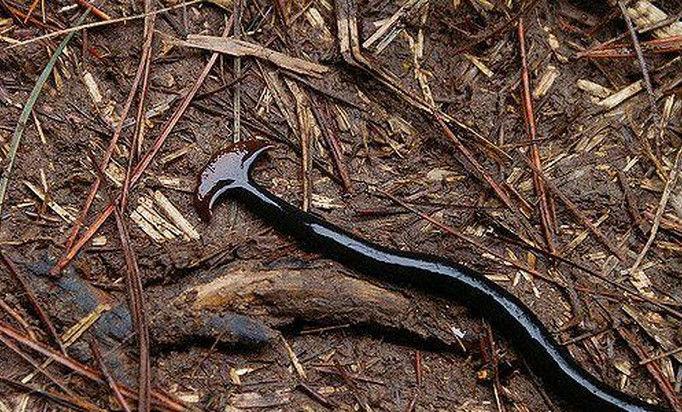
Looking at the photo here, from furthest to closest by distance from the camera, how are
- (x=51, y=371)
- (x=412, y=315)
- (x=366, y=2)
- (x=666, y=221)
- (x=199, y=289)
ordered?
1. (x=366, y=2)
2. (x=666, y=221)
3. (x=412, y=315)
4. (x=199, y=289)
5. (x=51, y=371)

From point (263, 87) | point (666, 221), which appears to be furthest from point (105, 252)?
point (666, 221)

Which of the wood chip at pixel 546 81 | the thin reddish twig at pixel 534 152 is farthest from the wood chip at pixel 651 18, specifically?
the thin reddish twig at pixel 534 152

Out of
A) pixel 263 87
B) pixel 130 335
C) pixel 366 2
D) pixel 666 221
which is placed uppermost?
pixel 366 2

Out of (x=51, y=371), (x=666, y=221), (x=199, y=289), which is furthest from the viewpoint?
(x=666, y=221)

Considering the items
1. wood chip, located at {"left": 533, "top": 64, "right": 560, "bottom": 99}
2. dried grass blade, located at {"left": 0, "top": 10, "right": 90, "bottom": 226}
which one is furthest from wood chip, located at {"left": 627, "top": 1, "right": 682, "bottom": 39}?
dried grass blade, located at {"left": 0, "top": 10, "right": 90, "bottom": 226}

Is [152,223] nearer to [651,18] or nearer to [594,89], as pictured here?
[594,89]

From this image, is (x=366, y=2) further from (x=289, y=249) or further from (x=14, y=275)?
(x=14, y=275)

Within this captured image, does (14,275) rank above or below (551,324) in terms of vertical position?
below
